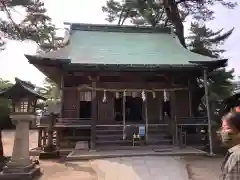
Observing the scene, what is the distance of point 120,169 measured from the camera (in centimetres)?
707

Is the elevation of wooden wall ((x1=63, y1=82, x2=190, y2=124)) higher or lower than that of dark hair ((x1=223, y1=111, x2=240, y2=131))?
higher

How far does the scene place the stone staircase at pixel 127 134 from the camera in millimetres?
10930

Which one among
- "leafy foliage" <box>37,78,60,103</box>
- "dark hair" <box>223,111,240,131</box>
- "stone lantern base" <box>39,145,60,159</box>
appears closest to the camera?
"dark hair" <box>223,111,240,131</box>

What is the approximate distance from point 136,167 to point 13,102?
389 centimetres

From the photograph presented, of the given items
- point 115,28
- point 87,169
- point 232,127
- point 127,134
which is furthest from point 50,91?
point 232,127

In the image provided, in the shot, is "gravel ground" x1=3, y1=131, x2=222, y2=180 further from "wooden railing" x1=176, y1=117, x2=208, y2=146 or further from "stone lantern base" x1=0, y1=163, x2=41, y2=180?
"wooden railing" x1=176, y1=117, x2=208, y2=146

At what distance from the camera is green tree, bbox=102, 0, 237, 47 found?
18188mm

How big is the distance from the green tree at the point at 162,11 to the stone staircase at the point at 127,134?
7935 millimetres

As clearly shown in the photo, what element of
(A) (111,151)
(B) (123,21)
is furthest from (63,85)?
(B) (123,21)

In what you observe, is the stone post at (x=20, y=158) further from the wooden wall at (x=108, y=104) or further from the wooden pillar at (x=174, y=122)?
Result: the wooden pillar at (x=174, y=122)

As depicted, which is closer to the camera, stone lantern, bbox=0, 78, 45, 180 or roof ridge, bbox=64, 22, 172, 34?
stone lantern, bbox=0, 78, 45, 180

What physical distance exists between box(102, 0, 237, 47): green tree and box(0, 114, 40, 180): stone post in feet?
43.2

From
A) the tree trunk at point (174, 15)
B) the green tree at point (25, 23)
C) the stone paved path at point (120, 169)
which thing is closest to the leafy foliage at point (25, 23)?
the green tree at point (25, 23)

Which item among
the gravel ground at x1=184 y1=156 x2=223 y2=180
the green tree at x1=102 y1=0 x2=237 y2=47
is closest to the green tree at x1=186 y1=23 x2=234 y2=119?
the green tree at x1=102 y1=0 x2=237 y2=47
